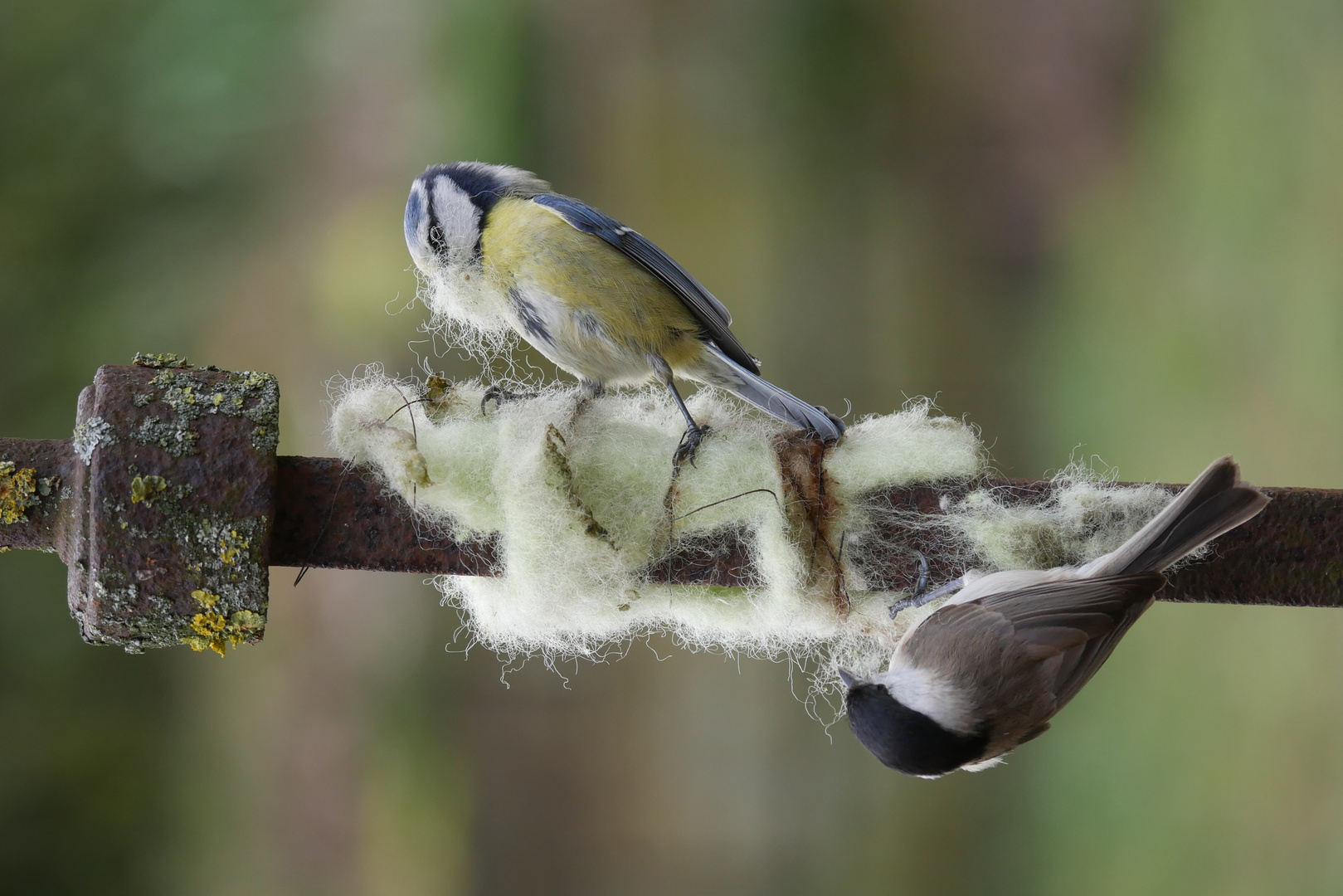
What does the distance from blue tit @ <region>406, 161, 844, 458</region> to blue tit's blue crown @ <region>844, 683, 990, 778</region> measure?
0.28m

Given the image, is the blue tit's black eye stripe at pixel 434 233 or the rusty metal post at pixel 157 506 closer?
the rusty metal post at pixel 157 506

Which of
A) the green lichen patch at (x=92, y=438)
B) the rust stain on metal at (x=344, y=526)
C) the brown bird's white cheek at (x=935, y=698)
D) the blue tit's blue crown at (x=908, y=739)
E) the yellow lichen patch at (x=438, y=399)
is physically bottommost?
the blue tit's blue crown at (x=908, y=739)

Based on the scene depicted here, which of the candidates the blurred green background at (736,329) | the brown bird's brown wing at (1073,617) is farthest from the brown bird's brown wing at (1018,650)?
the blurred green background at (736,329)

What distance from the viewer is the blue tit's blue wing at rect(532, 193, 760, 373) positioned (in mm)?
897

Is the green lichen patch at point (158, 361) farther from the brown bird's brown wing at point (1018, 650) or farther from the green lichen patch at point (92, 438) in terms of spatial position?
the brown bird's brown wing at point (1018, 650)

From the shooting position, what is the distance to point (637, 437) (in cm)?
67

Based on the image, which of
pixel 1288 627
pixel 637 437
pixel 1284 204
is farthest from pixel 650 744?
pixel 1284 204

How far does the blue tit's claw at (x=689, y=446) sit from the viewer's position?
65cm

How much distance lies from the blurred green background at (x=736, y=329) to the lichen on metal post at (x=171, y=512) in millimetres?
1180

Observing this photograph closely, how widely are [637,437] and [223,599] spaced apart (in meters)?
0.29

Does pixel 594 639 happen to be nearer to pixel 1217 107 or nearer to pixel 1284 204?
pixel 1284 204

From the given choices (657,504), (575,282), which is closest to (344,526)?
(657,504)

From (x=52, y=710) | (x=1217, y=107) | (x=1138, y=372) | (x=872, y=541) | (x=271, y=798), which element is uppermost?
(x=1217, y=107)

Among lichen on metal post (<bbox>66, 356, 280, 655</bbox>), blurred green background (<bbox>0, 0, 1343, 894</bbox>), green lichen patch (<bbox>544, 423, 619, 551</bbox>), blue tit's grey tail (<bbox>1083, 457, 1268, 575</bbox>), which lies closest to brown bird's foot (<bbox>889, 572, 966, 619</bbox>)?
blue tit's grey tail (<bbox>1083, 457, 1268, 575</bbox>)
